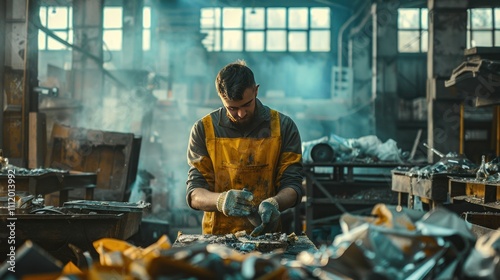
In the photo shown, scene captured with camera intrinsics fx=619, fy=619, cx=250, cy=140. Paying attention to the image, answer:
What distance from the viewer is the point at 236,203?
393cm

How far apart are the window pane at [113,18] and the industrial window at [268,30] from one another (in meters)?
4.13

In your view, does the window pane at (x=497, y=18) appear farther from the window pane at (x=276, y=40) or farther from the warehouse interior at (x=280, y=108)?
the window pane at (x=276, y=40)

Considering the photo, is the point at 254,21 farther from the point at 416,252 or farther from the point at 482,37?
the point at 416,252

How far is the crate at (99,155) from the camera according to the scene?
973 centimetres

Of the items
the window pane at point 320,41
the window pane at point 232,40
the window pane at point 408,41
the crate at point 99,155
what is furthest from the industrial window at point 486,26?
the crate at point 99,155

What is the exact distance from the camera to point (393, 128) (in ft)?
66.2

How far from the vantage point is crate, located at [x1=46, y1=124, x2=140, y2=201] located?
383 inches

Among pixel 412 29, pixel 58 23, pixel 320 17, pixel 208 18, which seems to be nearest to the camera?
pixel 412 29

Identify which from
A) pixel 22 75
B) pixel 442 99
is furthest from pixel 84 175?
pixel 442 99

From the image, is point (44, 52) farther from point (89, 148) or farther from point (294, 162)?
point (294, 162)

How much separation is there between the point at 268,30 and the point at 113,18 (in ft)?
21.3

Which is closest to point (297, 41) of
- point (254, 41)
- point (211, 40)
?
point (254, 41)

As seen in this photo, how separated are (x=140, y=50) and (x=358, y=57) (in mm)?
9901

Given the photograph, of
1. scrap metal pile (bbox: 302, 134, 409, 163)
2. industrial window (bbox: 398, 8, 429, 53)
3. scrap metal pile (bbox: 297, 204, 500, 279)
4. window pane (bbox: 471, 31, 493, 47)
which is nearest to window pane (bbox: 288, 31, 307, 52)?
industrial window (bbox: 398, 8, 429, 53)
